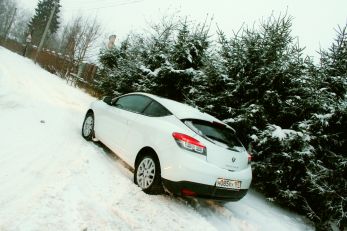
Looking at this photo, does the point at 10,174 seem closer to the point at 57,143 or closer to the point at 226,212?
the point at 57,143

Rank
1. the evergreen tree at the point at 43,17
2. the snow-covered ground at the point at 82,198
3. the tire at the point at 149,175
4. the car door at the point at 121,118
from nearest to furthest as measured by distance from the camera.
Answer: the snow-covered ground at the point at 82,198 → the tire at the point at 149,175 → the car door at the point at 121,118 → the evergreen tree at the point at 43,17

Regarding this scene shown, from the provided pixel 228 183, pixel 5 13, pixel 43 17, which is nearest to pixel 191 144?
pixel 228 183

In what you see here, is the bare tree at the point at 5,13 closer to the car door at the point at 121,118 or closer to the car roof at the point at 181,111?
the car door at the point at 121,118

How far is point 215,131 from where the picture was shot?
19.1 ft

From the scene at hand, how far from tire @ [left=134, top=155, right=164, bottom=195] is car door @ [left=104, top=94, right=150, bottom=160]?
63cm

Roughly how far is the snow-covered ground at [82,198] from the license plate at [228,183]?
620 millimetres

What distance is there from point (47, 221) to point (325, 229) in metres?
5.31

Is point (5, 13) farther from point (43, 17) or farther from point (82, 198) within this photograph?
point (82, 198)

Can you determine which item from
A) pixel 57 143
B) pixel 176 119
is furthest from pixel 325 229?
pixel 57 143

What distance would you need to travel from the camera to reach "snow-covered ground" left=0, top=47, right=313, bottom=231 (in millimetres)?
4102

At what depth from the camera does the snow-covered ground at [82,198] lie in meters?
4.10

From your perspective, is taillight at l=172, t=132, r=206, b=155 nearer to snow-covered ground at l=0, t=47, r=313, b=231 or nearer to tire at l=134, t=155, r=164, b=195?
tire at l=134, t=155, r=164, b=195

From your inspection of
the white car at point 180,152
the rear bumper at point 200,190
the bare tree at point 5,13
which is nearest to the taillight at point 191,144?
the white car at point 180,152

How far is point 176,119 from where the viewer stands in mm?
5727
